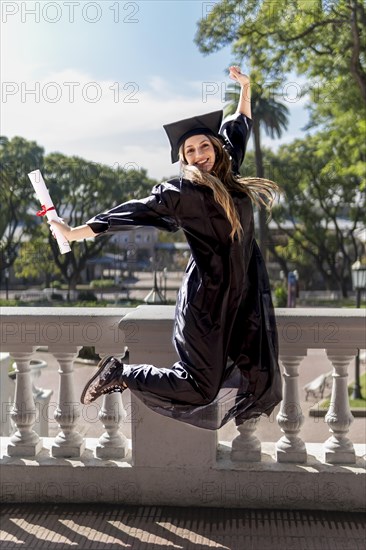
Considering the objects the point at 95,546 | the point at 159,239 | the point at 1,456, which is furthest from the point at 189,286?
the point at 159,239

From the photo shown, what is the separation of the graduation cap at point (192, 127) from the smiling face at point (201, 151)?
0.03m

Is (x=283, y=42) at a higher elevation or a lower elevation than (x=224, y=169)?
higher

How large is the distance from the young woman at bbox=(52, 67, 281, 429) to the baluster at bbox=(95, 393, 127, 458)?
2.23ft

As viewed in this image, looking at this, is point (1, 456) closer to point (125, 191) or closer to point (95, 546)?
point (95, 546)

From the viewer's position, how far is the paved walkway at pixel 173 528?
3.22m

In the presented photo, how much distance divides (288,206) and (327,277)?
854 cm

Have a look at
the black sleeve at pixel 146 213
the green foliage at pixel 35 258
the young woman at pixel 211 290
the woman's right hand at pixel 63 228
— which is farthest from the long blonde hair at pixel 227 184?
the green foliage at pixel 35 258

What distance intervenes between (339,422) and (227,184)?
64.3 inches

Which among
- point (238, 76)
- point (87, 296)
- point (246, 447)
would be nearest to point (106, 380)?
point (246, 447)

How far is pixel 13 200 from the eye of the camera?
31.9 meters

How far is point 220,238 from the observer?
9.09 feet

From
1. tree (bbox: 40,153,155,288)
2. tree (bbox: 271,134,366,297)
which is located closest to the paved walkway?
tree (bbox: 40,153,155,288)

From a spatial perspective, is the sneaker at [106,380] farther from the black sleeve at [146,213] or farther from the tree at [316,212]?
the tree at [316,212]

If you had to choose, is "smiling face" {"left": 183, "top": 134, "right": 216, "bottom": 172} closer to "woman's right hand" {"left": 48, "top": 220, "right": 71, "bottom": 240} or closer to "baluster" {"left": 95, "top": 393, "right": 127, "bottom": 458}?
"woman's right hand" {"left": 48, "top": 220, "right": 71, "bottom": 240}
